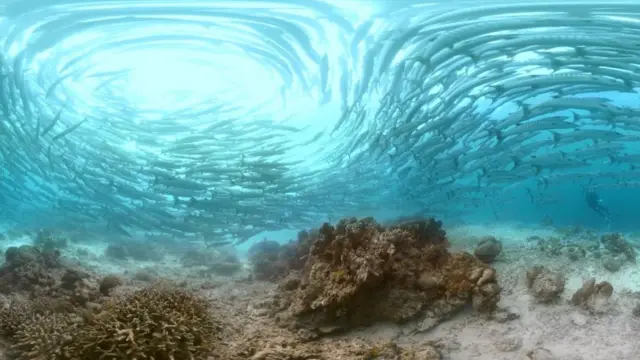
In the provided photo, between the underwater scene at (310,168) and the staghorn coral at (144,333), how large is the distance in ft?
0.09

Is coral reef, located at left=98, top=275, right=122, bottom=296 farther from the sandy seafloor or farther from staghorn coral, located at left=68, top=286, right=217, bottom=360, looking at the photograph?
staghorn coral, located at left=68, top=286, right=217, bottom=360

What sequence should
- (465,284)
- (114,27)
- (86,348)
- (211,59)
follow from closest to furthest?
(86,348)
(465,284)
(114,27)
(211,59)

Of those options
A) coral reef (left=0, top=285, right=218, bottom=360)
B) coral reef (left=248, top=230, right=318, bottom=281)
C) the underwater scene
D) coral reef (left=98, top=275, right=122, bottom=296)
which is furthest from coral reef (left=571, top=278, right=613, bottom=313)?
coral reef (left=98, top=275, right=122, bottom=296)

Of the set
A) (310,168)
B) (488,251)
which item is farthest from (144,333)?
(310,168)

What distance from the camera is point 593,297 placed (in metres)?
6.35

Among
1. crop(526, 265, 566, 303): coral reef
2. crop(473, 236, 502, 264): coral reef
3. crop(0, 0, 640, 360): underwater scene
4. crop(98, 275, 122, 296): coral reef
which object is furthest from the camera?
crop(473, 236, 502, 264): coral reef

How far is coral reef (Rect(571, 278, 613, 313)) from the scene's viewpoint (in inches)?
245

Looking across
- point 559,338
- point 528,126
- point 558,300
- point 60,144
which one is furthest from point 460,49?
point 60,144

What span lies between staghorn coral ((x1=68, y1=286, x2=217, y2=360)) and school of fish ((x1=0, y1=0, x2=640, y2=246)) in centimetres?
674

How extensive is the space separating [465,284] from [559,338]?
1.24 m

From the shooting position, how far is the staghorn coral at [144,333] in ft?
14.6

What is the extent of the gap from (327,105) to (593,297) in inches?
388

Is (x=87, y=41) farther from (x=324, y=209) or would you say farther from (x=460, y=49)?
(x=324, y=209)

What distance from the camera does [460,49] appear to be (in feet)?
31.6
